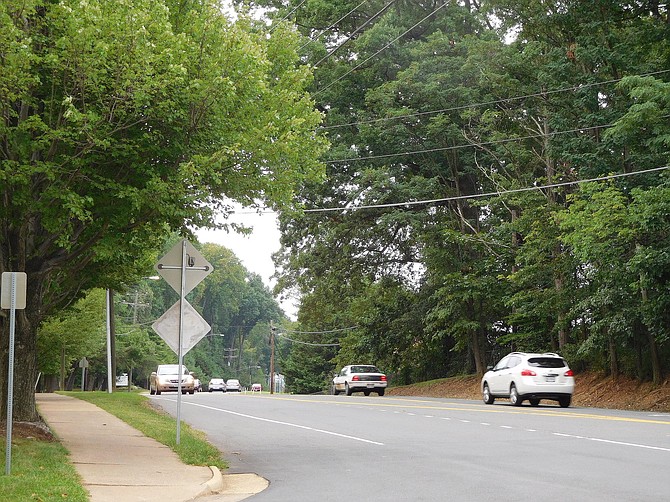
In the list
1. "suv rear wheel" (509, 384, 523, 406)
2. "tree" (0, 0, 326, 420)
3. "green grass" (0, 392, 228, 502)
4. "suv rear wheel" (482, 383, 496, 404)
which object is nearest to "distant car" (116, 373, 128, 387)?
"suv rear wheel" (482, 383, 496, 404)

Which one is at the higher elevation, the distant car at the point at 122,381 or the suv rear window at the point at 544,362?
the distant car at the point at 122,381

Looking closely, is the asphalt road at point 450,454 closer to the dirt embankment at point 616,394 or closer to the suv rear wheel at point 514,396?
the suv rear wheel at point 514,396

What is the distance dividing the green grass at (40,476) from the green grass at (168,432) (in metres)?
1.84

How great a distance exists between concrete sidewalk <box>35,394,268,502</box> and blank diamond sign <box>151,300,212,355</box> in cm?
173

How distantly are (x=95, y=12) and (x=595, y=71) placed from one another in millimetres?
23470

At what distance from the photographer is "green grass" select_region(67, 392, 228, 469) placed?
14065 mm

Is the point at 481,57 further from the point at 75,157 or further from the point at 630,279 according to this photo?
the point at 75,157

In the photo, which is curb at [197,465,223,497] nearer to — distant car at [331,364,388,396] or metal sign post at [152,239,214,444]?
metal sign post at [152,239,214,444]

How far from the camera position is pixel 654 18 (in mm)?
32312

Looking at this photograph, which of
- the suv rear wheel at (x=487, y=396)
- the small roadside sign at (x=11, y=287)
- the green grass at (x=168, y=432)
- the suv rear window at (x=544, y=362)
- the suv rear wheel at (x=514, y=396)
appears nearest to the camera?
the small roadside sign at (x=11, y=287)

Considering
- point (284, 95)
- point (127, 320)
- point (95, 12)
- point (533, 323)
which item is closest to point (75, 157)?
point (95, 12)

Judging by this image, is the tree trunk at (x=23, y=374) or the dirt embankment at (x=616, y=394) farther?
the dirt embankment at (x=616, y=394)

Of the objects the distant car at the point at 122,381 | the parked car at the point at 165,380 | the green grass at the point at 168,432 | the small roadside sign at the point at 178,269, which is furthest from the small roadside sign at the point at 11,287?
the distant car at the point at 122,381

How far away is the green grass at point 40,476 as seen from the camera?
31.4ft
